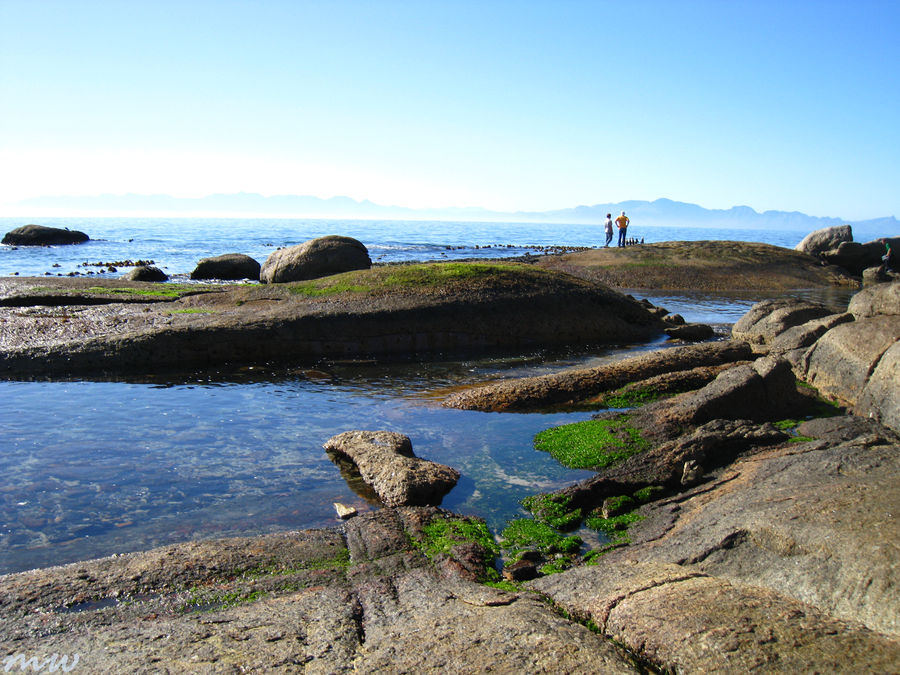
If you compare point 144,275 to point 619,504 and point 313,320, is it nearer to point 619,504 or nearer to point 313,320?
point 313,320

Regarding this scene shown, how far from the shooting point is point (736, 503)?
5586 millimetres

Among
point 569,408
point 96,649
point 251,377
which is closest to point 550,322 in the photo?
point 569,408

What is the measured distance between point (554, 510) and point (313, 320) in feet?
25.4

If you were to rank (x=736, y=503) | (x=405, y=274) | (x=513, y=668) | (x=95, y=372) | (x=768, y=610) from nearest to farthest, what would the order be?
1. (x=513, y=668)
2. (x=768, y=610)
3. (x=736, y=503)
4. (x=95, y=372)
5. (x=405, y=274)

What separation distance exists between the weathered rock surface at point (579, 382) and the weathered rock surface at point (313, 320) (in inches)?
121

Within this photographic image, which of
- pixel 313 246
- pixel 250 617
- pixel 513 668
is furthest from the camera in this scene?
pixel 313 246

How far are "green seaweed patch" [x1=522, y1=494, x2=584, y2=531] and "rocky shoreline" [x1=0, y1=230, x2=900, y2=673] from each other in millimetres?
24

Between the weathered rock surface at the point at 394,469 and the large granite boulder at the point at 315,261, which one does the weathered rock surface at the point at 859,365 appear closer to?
the weathered rock surface at the point at 394,469

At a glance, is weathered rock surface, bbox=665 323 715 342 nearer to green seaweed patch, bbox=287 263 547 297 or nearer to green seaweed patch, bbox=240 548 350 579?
green seaweed patch, bbox=287 263 547 297

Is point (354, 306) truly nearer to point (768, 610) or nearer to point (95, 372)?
point (95, 372)

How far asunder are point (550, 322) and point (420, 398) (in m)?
4.80

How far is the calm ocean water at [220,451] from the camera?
20.2ft

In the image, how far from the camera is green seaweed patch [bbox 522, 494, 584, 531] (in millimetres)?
6207

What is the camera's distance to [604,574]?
466 centimetres
